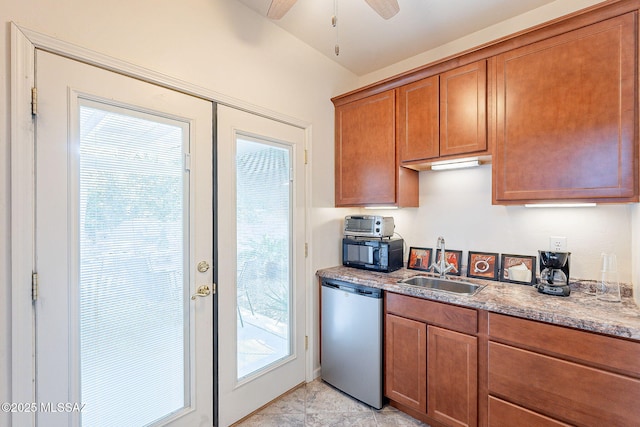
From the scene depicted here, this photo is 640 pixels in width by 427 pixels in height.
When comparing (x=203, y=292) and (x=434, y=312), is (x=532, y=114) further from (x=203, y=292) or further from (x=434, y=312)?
(x=203, y=292)

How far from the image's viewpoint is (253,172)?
201 cm

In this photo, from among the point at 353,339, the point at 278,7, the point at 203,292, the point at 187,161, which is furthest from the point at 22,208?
the point at 353,339

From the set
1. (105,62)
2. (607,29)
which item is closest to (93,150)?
(105,62)

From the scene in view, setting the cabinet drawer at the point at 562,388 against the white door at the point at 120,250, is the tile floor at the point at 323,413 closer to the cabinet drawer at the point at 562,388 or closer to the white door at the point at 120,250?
the white door at the point at 120,250

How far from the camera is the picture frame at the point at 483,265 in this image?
2.12 meters

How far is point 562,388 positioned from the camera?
1.36 meters

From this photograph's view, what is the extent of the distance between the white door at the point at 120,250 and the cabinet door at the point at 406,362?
1192mm

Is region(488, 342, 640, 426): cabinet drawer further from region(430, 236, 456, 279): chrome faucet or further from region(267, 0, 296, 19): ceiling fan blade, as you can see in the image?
region(267, 0, 296, 19): ceiling fan blade

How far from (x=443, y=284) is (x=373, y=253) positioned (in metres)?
0.57

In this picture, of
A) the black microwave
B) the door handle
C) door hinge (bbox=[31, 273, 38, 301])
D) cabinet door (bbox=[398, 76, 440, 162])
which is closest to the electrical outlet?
cabinet door (bbox=[398, 76, 440, 162])

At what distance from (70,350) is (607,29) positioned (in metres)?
3.05

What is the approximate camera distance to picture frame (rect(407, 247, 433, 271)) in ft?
7.99

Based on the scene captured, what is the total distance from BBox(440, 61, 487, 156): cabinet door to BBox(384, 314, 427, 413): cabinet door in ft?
4.06

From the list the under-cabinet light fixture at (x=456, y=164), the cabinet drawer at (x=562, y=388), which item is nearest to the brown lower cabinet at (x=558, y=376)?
the cabinet drawer at (x=562, y=388)
